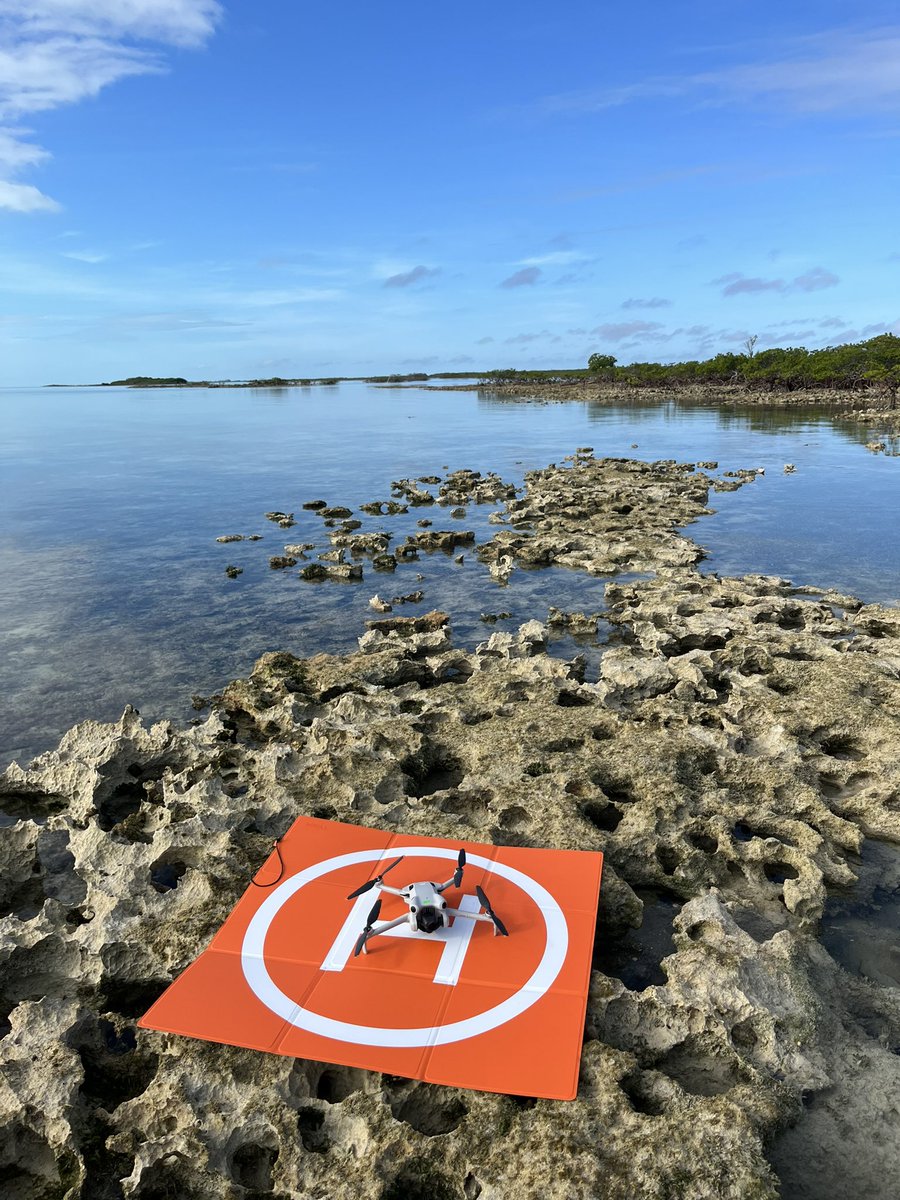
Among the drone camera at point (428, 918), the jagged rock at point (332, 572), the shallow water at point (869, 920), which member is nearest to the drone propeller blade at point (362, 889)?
the drone camera at point (428, 918)

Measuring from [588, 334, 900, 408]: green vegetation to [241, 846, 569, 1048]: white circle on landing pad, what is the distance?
318ft

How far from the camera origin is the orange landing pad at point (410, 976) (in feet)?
21.3

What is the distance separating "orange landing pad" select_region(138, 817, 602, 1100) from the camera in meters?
6.48

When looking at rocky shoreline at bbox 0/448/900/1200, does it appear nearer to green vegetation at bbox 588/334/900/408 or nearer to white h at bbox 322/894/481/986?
white h at bbox 322/894/481/986

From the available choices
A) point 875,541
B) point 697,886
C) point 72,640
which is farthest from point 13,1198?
point 875,541

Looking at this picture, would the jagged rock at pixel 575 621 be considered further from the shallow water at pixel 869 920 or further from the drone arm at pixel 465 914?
the drone arm at pixel 465 914

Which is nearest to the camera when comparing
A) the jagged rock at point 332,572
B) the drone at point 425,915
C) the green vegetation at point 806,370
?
the drone at point 425,915

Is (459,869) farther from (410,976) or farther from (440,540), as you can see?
(440,540)

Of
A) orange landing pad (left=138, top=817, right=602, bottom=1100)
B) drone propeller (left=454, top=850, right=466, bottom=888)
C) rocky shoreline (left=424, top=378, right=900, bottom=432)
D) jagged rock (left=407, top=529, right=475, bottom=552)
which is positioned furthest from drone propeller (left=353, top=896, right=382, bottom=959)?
rocky shoreline (left=424, top=378, right=900, bottom=432)

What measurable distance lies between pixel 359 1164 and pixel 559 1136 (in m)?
1.54

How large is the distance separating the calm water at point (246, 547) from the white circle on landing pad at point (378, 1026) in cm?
706

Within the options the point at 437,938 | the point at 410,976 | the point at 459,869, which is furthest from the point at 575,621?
the point at 410,976

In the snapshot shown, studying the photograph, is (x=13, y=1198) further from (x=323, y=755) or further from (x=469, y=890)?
(x=323, y=755)

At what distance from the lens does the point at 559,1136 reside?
5848 mm
